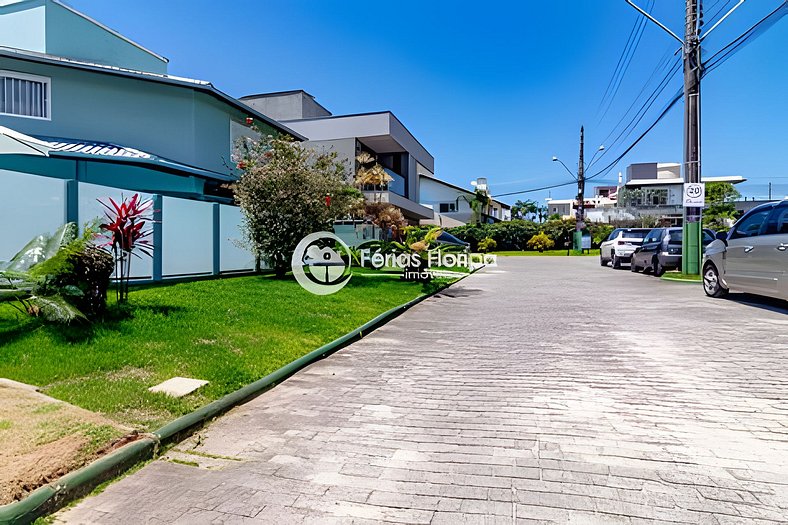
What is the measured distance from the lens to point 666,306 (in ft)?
36.3

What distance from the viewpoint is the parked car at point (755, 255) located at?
31.4 feet

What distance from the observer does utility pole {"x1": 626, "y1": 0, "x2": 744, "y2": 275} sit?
55.4ft

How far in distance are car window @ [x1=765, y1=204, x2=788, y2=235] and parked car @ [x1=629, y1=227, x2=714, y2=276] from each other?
8263 mm

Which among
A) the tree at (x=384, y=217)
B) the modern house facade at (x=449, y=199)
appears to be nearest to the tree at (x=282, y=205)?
the tree at (x=384, y=217)

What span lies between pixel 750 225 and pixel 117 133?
18.5m

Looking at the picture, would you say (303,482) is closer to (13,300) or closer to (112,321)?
(112,321)

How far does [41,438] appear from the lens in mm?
3617

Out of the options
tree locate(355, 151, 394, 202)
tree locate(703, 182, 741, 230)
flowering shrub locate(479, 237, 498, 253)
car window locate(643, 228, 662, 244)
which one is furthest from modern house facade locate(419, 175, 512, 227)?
car window locate(643, 228, 662, 244)

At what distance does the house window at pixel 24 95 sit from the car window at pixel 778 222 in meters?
19.8

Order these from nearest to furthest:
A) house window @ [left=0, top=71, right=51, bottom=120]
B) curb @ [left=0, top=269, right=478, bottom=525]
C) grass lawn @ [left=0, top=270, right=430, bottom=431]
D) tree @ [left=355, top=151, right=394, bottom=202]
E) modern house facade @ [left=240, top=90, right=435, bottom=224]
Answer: curb @ [left=0, top=269, right=478, bottom=525] < grass lawn @ [left=0, top=270, right=430, bottom=431] < house window @ [left=0, top=71, right=51, bottom=120] < tree @ [left=355, top=151, right=394, bottom=202] < modern house facade @ [left=240, top=90, right=435, bottom=224]

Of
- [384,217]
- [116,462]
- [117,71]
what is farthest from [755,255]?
[384,217]

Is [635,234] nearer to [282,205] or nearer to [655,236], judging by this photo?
[655,236]

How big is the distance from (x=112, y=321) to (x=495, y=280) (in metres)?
14.4

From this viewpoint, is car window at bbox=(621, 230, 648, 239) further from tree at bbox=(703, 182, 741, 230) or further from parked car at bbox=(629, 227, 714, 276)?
tree at bbox=(703, 182, 741, 230)
